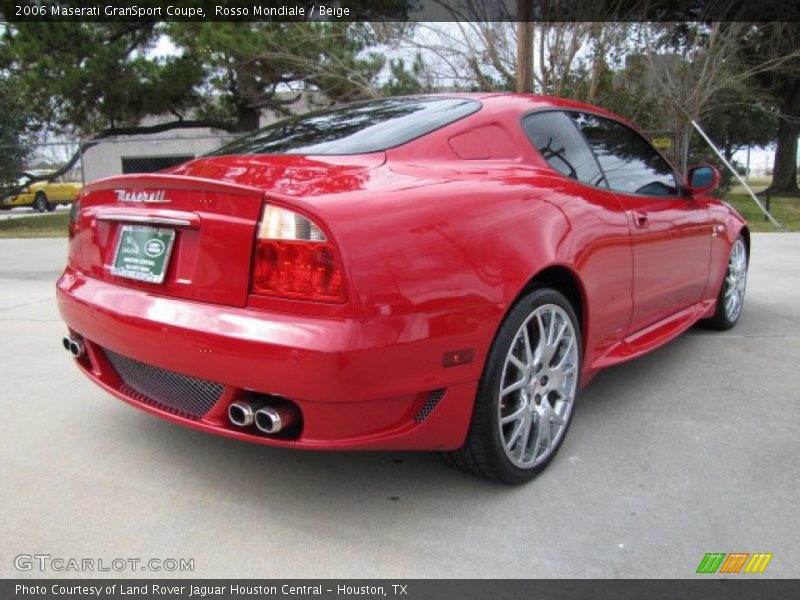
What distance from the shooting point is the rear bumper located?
6.21ft

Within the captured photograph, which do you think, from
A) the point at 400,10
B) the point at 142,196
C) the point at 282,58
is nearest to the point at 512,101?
the point at 142,196

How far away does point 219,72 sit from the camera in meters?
17.5

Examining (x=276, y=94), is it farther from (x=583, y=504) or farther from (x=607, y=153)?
(x=583, y=504)

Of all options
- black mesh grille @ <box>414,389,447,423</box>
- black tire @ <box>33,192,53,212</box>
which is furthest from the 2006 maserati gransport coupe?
black tire @ <box>33,192,53,212</box>

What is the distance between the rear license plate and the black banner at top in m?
9.88

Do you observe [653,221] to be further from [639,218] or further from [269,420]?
[269,420]

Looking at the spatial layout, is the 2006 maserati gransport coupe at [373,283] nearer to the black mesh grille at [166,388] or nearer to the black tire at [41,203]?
the black mesh grille at [166,388]

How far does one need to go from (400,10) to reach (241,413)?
12.7 m

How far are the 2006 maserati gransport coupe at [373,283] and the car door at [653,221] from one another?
0.44 ft

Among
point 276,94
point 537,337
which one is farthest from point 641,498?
point 276,94

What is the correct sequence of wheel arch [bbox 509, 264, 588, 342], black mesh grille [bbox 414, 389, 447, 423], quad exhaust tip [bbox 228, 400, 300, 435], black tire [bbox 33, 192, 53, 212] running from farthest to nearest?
black tire [bbox 33, 192, 53, 212]
wheel arch [bbox 509, 264, 588, 342]
black mesh grille [bbox 414, 389, 447, 423]
quad exhaust tip [bbox 228, 400, 300, 435]

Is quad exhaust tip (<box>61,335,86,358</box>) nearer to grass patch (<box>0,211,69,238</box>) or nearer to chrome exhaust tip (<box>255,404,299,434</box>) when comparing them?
chrome exhaust tip (<box>255,404,299,434</box>)

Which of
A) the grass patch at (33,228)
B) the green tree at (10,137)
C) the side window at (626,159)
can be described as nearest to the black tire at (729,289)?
the side window at (626,159)

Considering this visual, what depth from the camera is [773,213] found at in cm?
1470
